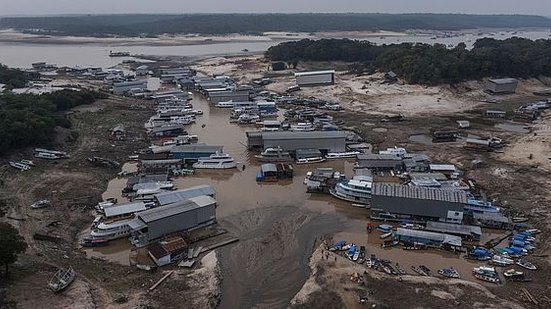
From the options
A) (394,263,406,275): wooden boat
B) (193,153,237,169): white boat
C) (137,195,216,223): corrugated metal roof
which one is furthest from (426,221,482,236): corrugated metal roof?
(193,153,237,169): white boat

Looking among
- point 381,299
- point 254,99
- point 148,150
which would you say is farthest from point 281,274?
point 254,99

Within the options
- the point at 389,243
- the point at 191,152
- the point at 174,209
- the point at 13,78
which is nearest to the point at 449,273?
the point at 389,243

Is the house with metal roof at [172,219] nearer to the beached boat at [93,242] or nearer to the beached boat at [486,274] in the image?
the beached boat at [93,242]

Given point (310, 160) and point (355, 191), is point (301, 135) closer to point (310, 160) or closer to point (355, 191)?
point (310, 160)

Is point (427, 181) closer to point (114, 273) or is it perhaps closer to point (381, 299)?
point (381, 299)

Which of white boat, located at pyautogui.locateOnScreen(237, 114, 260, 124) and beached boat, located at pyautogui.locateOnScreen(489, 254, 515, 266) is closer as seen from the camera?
beached boat, located at pyautogui.locateOnScreen(489, 254, 515, 266)

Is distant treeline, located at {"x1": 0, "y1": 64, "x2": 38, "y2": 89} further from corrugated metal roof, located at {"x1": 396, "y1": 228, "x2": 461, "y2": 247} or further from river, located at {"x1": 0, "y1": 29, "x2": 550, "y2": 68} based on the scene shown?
corrugated metal roof, located at {"x1": 396, "y1": 228, "x2": 461, "y2": 247}
